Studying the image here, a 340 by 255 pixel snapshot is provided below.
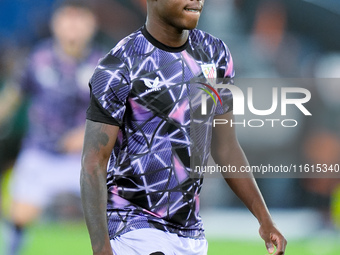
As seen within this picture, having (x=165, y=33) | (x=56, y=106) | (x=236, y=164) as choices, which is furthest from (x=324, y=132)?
(x=165, y=33)

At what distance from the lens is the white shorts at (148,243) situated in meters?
2.61

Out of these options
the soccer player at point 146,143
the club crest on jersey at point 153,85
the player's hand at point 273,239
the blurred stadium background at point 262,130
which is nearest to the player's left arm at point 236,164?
the player's hand at point 273,239

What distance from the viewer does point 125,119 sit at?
105 inches

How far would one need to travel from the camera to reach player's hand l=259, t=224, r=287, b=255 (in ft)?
9.14

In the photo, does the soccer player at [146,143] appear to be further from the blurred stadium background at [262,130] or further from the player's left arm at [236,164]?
the blurred stadium background at [262,130]

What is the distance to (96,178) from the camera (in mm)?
2557

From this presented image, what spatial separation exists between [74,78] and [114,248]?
115 inches

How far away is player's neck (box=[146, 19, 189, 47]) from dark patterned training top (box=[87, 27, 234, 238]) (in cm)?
2

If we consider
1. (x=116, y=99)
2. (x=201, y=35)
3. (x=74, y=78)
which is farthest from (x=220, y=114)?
(x=74, y=78)

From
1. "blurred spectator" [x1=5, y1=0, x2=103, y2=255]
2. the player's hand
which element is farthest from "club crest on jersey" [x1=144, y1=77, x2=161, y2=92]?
"blurred spectator" [x1=5, y1=0, x2=103, y2=255]

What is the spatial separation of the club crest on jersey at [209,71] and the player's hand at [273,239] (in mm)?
604

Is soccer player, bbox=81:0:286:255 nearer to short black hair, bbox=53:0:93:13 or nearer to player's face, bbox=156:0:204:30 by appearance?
player's face, bbox=156:0:204:30

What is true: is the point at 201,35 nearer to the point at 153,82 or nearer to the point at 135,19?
the point at 153,82

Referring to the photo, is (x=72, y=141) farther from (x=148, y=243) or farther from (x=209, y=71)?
(x=148, y=243)
